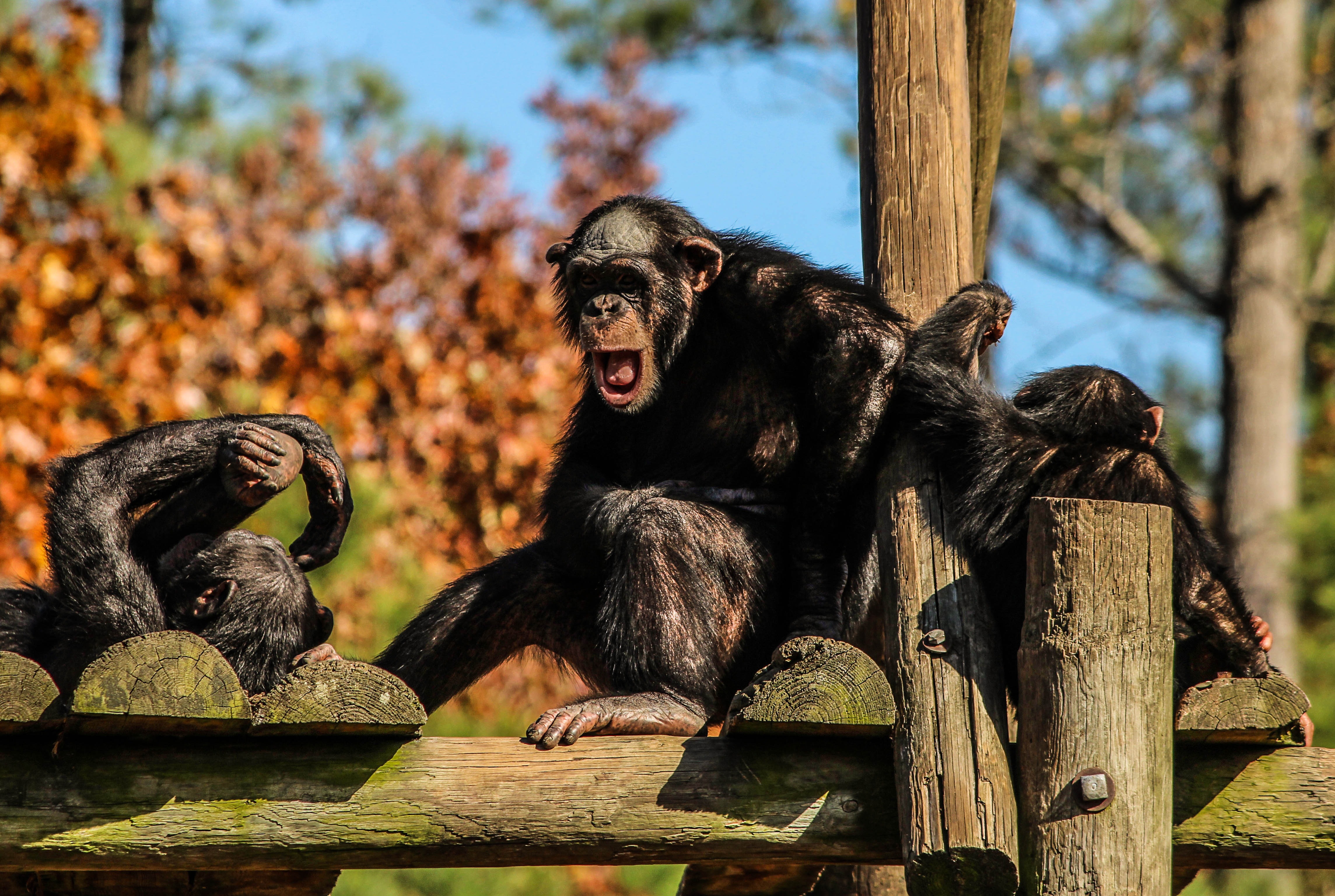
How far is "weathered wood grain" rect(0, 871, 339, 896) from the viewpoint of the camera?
3.45 m

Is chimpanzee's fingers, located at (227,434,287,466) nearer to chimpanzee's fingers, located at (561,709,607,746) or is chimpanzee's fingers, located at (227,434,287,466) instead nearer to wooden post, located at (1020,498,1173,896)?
chimpanzee's fingers, located at (561,709,607,746)

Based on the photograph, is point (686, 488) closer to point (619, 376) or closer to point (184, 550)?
point (619, 376)

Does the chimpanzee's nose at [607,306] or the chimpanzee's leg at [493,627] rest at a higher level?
the chimpanzee's nose at [607,306]

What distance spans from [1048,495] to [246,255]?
8247mm

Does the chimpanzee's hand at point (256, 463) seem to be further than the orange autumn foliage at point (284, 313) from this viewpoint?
No

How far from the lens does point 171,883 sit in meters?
3.46

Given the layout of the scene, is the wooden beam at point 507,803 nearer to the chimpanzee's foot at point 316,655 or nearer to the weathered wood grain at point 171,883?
the chimpanzee's foot at point 316,655

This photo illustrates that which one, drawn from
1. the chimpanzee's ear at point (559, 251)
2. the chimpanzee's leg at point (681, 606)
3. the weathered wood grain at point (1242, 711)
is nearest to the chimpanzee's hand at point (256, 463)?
the chimpanzee's leg at point (681, 606)

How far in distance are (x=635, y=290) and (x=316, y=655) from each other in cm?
156

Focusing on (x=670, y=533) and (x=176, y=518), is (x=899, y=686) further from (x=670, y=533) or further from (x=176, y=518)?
(x=176, y=518)

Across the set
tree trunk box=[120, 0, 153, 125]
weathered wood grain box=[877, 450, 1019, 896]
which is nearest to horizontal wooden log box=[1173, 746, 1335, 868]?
weathered wood grain box=[877, 450, 1019, 896]

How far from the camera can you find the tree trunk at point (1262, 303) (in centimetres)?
1169

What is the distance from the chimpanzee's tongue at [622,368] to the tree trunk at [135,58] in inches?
331

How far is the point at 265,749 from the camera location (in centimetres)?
304
